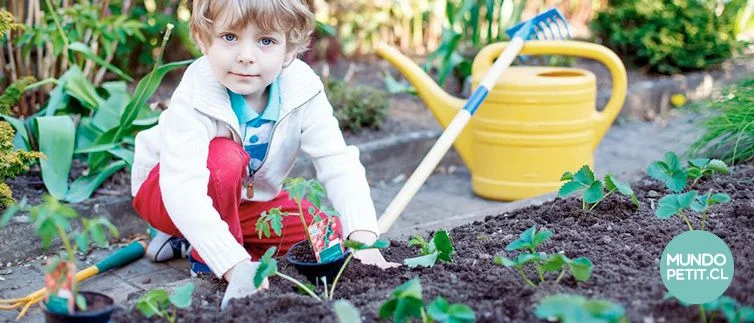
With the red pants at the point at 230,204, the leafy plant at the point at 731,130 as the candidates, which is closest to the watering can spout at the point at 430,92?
the leafy plant at the point at 731,130

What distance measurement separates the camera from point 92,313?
Answer: 160 centimetres

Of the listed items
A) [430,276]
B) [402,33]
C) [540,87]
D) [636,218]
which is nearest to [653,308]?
[430,276]

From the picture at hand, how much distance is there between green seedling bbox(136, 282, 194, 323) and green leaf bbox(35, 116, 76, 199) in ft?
3.96

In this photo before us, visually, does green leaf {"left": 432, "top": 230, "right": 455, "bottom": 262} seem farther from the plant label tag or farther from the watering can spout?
the watering can spout

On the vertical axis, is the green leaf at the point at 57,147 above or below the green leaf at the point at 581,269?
below

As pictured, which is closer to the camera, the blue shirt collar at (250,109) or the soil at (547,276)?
the soil at (547,276)

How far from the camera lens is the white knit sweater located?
209 centimetres

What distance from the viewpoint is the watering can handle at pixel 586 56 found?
319 centimetres

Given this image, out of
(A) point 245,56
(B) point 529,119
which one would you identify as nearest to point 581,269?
(A) point 245,56

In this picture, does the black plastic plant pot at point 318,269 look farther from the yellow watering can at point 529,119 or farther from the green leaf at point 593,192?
the yellow watering can at point 529,119

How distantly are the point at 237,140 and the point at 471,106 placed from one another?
0.89 metres

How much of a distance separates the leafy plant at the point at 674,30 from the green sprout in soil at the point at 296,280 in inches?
139

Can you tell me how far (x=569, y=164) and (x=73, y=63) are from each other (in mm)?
1696

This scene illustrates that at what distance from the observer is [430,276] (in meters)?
2.00
